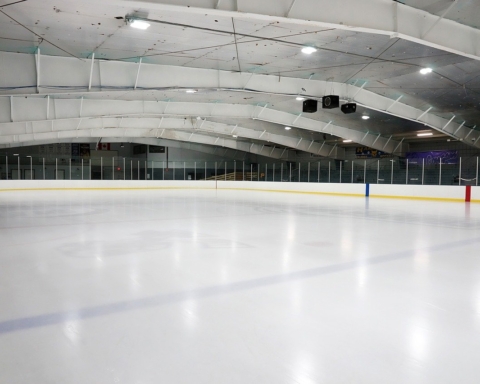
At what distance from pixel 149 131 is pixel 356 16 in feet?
86.8

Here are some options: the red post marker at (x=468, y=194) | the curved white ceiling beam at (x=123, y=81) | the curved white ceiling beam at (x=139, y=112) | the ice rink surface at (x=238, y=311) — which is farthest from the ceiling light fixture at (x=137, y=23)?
the red post marker at (x=468, y=194)

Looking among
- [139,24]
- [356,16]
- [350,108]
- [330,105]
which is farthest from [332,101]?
[139,24]

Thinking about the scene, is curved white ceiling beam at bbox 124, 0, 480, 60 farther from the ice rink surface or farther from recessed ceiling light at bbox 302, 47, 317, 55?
the ice rink surface

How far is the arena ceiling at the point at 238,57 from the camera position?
888cm

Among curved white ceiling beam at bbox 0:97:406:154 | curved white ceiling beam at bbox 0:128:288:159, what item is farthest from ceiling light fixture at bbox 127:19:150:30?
curved white ceiling beam at bbox 0:128:288:159

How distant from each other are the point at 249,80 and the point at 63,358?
13.6 meters

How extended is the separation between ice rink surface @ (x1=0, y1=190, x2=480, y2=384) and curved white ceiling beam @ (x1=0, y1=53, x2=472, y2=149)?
6.83 metres

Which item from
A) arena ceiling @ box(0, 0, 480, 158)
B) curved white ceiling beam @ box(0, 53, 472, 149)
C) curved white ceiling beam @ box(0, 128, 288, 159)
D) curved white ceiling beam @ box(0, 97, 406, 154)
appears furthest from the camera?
curved white ceiling beam @ box(0, 128, 288, 159)

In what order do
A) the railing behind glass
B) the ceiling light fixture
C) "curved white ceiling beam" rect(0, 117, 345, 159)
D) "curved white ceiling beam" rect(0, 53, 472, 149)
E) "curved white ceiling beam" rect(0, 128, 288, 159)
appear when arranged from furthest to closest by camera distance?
"curved white ceiling beam" rect(0, 128, 288, 159) < "curved white ceiling beam" rect(0, 117, 345, 159) < the railing behind glass < "curved white ceiling beam" rect(0, 53, 472, 149) < the ceiling light fixture

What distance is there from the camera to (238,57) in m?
12.9

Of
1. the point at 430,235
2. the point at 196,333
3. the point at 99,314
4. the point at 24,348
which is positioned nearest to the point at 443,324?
the point at 196,333

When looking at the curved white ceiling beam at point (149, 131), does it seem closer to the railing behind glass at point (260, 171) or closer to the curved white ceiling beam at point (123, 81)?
the railing behind glass at point (260, 171)

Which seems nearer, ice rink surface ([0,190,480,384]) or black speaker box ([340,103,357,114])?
ice rink surface ([0,190,480,384])

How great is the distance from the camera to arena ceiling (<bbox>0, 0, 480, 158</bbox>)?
8883 millimetres
